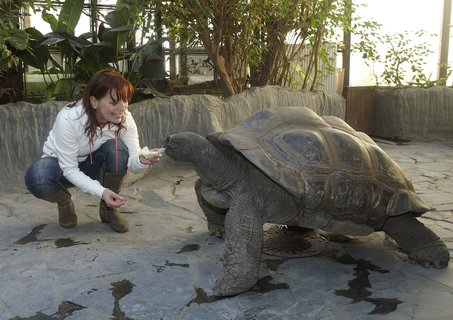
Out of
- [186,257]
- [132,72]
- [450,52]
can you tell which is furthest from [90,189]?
[450,52]

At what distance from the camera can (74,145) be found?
313cm

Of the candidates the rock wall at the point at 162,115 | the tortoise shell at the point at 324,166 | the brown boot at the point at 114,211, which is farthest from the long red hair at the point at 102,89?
the rock wall at the point at 162,115

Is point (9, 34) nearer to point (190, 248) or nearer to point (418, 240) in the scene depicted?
point (190, 248)

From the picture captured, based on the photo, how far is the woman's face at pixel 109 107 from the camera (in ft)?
9.95

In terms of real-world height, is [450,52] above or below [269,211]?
above

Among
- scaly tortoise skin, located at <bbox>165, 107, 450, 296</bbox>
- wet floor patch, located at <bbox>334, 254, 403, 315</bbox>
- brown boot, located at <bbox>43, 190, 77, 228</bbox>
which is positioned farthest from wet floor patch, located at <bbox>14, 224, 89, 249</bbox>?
wet floor patch, located at <bbox>334, 254, 403, 315</bbox>

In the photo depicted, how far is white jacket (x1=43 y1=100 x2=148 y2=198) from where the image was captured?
301 cm

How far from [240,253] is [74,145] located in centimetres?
139

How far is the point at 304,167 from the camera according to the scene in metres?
2.57

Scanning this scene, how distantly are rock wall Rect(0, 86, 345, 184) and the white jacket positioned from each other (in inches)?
77.1

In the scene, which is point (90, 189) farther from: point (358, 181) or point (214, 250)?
point (358, 181)

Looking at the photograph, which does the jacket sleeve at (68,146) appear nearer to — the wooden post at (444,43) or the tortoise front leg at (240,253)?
the tortoise front leg at (240,253)

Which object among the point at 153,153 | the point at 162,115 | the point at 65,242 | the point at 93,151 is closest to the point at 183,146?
the point at 153,153

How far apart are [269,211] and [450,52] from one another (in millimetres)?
7538
